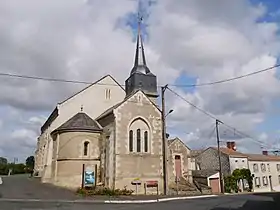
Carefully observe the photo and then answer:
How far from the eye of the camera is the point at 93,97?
Result: 3444cm

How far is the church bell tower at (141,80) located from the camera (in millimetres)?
40000

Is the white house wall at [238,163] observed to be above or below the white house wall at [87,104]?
below

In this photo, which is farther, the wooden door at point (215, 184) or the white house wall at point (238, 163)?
the white house wall at point (238, 163)

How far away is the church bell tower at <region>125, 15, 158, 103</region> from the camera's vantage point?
131ft

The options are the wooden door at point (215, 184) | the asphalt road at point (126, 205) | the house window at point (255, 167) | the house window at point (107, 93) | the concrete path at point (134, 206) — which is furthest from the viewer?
the house window at point (255, 167)

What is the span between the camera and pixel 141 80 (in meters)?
40.3

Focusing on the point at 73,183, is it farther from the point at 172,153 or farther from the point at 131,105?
the point at 172,153

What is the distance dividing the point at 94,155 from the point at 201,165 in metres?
29.8

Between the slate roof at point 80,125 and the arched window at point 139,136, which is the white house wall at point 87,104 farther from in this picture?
the arched window at point 139,136

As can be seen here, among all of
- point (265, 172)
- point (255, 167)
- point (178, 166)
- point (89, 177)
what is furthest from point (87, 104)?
point (265, 172)

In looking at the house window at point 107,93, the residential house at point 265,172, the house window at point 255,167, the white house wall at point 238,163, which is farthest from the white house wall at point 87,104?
the house window at point 255,167

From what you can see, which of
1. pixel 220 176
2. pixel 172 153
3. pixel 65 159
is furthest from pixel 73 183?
pixel 220 176

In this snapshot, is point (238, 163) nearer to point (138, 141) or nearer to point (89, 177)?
point (138, 141)

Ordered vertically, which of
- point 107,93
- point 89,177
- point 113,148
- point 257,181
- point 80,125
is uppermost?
point 107,93
